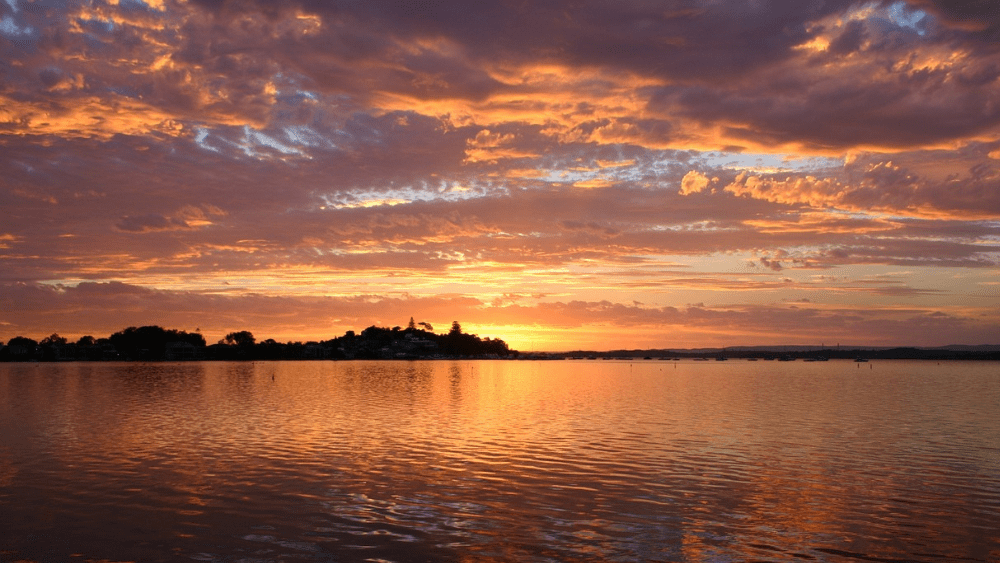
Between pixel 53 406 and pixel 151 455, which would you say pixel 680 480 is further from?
pixel 53 406

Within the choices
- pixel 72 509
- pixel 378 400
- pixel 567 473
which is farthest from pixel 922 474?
pixel 378 400

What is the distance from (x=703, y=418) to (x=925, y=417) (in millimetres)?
19349

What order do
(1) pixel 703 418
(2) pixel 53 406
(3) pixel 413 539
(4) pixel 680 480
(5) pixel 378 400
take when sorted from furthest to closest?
(5) pixel 378 400, (2) pixel 53 406, (1) pixel 703 418, (4) pixel 680 480, (3) pixel 413 539

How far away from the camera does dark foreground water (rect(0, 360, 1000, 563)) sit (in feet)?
73.0

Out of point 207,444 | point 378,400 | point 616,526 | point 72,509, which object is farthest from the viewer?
point 378,400

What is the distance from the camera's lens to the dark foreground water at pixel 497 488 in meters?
22.2

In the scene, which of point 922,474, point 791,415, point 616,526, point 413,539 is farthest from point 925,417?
point 413,539

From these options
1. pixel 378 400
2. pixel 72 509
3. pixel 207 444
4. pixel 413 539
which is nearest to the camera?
pixel 413 539

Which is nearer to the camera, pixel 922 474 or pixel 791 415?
pixel 922 474

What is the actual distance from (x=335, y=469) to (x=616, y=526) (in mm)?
15816

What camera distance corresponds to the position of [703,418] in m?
60.2

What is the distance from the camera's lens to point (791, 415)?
63906 mm

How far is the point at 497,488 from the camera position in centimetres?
3077

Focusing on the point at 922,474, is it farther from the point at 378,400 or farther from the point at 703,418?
the point at 378,400
